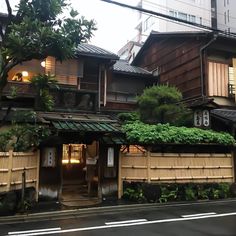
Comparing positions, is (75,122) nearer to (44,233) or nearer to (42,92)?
(42,92)

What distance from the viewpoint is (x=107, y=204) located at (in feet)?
46.0

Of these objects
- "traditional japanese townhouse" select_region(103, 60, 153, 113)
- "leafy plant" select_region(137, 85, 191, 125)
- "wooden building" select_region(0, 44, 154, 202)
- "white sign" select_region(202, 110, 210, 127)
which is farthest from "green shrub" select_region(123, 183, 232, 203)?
"traditional japanese townhouse" select_region(103, 60, 153, 113)

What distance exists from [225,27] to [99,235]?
151ft

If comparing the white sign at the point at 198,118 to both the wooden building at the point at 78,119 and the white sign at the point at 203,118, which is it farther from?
the wooden building at the point at 78,119

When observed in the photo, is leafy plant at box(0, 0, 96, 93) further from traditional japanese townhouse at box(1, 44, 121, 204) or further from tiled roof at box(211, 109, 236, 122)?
tiled roof at box(211, 109, 236, 122)

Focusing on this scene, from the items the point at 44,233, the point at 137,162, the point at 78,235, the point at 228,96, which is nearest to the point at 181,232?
the point at 78,235

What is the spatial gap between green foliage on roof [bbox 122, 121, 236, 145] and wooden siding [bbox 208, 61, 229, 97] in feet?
16.2

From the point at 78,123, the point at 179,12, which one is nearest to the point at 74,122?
the point at 78,123

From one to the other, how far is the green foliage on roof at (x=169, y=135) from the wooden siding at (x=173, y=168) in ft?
2.34

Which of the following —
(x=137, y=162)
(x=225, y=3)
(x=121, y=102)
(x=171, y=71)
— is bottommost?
(x=137, y=162)

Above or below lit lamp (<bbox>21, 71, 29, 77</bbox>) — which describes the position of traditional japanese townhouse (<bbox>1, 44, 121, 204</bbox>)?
below

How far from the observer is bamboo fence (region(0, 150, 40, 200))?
40.3 ft

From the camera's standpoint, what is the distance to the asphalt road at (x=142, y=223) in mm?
9617

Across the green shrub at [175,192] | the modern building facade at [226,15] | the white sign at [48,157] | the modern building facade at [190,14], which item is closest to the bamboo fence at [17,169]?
the white sign at [48,157]
